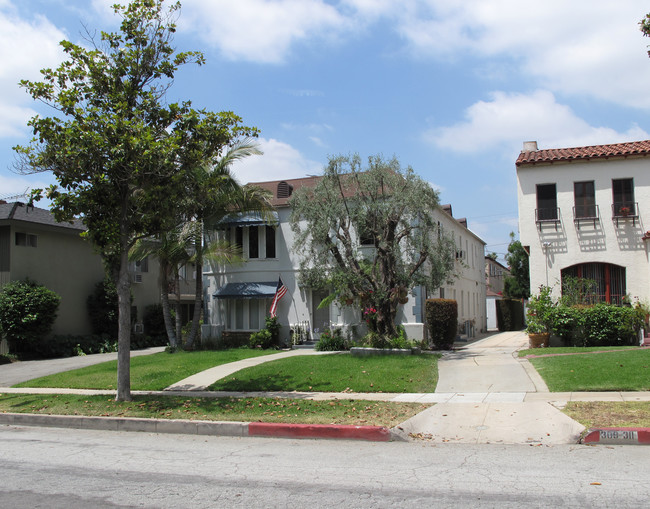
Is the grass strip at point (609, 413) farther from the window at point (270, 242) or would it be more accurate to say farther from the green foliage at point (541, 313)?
the window at point (270, 242)

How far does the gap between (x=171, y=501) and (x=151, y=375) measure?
9.71 meters

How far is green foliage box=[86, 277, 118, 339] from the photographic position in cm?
2528

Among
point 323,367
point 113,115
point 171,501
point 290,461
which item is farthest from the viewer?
point 323,367

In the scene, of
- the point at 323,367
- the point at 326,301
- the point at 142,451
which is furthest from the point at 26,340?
the point at 142,451

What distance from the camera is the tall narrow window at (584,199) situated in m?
18.6

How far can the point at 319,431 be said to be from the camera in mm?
8781

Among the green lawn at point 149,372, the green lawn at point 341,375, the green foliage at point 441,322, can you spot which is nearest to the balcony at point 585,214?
the green foliage at point 441,322

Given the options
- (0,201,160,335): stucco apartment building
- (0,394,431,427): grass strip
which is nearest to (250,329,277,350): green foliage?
(0,201,160,335): stucco apartment building

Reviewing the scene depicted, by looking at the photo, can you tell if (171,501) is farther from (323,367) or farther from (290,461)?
(323,367)

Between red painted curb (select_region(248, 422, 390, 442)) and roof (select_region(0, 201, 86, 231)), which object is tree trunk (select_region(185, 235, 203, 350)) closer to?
roof (select_region(0, 201, 86, 231))

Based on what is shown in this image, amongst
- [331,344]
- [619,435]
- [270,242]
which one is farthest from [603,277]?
[619,435]

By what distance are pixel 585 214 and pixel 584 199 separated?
0.49 meters

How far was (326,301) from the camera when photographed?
20.1 meters

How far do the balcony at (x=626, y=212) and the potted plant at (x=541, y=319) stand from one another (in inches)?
123
